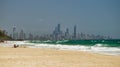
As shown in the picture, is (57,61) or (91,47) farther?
(91,47)

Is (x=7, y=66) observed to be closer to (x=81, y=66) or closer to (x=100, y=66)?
(x=81, y=66)

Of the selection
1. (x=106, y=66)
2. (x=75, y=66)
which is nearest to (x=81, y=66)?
(x=75, y=66)

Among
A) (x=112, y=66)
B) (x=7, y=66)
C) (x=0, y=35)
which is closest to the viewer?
(x=7, y=66)

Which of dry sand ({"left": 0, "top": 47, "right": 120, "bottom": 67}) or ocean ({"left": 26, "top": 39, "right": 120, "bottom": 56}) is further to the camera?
ocean ({"left": 26, "top": 39, "right": 120, "bottom": 56})

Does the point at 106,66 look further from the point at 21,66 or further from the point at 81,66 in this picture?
the point at 21,66

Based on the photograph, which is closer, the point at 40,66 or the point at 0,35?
the point at 40,66

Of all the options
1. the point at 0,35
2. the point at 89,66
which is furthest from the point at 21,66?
the point at 0,35

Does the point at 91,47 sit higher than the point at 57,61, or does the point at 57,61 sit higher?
the point at 91,47

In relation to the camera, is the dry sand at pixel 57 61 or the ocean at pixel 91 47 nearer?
the dry sand at pixel 57 61

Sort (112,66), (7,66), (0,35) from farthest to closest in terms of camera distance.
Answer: (0,35)
(112,66)
(7,66)
